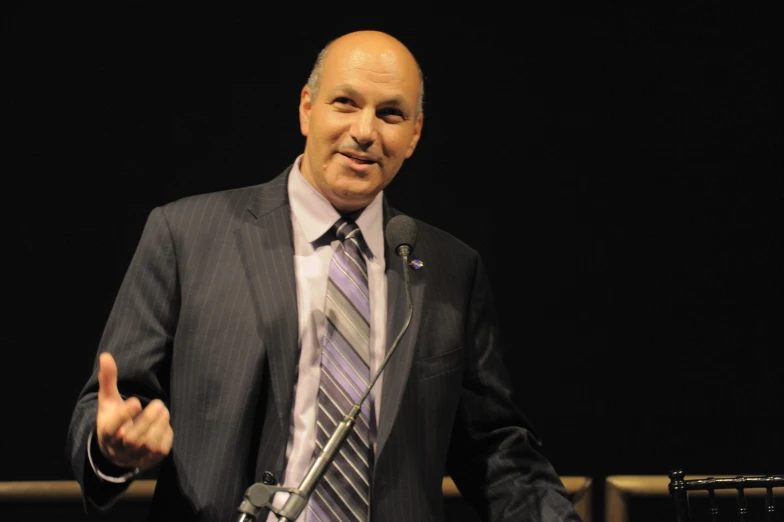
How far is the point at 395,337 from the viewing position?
1830 millimetres

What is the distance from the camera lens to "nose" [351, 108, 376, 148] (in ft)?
6.09

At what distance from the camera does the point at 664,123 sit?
8.83 ft

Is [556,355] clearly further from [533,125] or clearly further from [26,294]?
[26,294]

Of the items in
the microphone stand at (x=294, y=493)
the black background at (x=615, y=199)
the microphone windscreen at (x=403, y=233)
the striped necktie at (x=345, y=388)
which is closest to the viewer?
the microphone stand at (x=294, y=493)

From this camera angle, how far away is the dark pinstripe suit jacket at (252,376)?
1.72m

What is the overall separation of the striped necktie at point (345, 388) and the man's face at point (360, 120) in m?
0.14

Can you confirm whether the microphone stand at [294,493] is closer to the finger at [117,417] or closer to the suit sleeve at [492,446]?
the finger at [117,417]

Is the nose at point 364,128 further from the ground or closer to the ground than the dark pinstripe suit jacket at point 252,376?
further from the ground

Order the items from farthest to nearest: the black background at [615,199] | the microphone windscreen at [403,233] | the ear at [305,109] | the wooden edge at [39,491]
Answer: the black background at [615,199] → the wooden edge at [39,491] → the ear at [305,109] → the microphone windscreen at [403,233]

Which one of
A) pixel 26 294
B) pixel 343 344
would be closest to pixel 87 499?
pixel 343 344

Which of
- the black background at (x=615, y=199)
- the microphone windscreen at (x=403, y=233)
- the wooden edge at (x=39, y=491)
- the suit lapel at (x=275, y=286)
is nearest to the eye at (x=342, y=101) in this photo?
the suit lapel at (x=275, y=286)

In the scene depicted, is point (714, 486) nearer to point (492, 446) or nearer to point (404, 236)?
point (492, 446)

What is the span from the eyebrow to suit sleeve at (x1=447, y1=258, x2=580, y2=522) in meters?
0.41

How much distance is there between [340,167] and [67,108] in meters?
0.94
